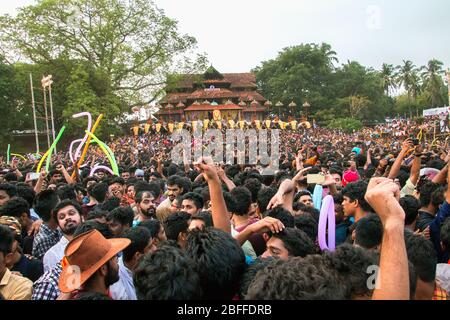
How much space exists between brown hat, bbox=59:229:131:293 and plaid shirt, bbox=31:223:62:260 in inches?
71.1

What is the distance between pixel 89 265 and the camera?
7.75 ft

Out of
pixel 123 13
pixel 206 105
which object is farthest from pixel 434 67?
pixel 123 13

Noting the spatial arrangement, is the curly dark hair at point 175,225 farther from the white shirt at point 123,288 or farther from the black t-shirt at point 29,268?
the black t-shirt at point 29,268

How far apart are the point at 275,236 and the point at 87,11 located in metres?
32.6

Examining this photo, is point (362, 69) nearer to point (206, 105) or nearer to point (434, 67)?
point (434, 67)

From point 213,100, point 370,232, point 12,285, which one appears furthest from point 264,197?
point 213,100

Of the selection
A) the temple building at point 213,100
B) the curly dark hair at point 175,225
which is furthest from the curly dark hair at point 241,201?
the temple building at point 213,100

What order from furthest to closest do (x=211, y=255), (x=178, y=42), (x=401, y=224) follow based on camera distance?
(x=178, y=42) < (x=211, y=255) < (x=401, y=224)

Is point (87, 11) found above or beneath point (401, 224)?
above

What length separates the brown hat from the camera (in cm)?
228

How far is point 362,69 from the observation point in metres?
52.6

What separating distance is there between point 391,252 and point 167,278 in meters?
1.00

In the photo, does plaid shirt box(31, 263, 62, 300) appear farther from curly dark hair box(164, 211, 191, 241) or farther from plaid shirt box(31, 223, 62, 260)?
plaid shirt box(31, 223, 62, 260)

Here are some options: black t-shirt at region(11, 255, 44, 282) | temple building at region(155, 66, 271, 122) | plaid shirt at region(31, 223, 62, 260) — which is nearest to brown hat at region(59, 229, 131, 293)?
black t-shirt at region(11, 255, 44, 282)
